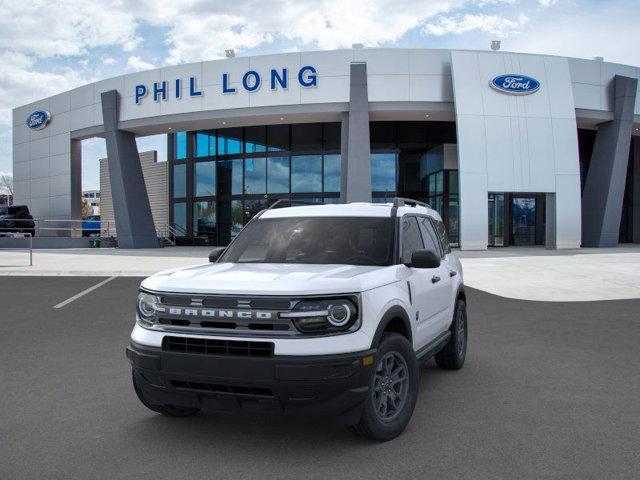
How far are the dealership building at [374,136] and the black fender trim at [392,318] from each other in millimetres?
21861

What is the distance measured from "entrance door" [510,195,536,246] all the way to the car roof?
2817 cm

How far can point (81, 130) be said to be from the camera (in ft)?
109

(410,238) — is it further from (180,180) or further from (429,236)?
(180,180)

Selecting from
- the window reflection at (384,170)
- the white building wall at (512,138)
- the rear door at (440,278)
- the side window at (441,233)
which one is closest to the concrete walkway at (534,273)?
the white building wall at (512,138)

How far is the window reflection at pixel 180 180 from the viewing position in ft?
124

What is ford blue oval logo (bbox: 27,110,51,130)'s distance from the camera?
116 feet

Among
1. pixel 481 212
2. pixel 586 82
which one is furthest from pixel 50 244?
pixel 586 82

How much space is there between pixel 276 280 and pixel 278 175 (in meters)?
30.7

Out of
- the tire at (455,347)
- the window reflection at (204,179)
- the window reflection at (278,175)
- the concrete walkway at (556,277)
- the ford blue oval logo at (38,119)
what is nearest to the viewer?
Answer: the tire at (455,347)

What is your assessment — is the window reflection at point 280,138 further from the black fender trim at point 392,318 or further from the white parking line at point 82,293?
the black fender trim at point 392,318

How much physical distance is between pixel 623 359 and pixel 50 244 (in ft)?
107

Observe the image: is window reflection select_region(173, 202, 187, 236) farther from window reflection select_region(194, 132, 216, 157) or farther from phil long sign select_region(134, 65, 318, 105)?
phil long sign select_region(134, 65, 318, 105)

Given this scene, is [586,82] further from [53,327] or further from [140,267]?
[53,327]

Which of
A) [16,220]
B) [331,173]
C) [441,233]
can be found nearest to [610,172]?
[331,173]
